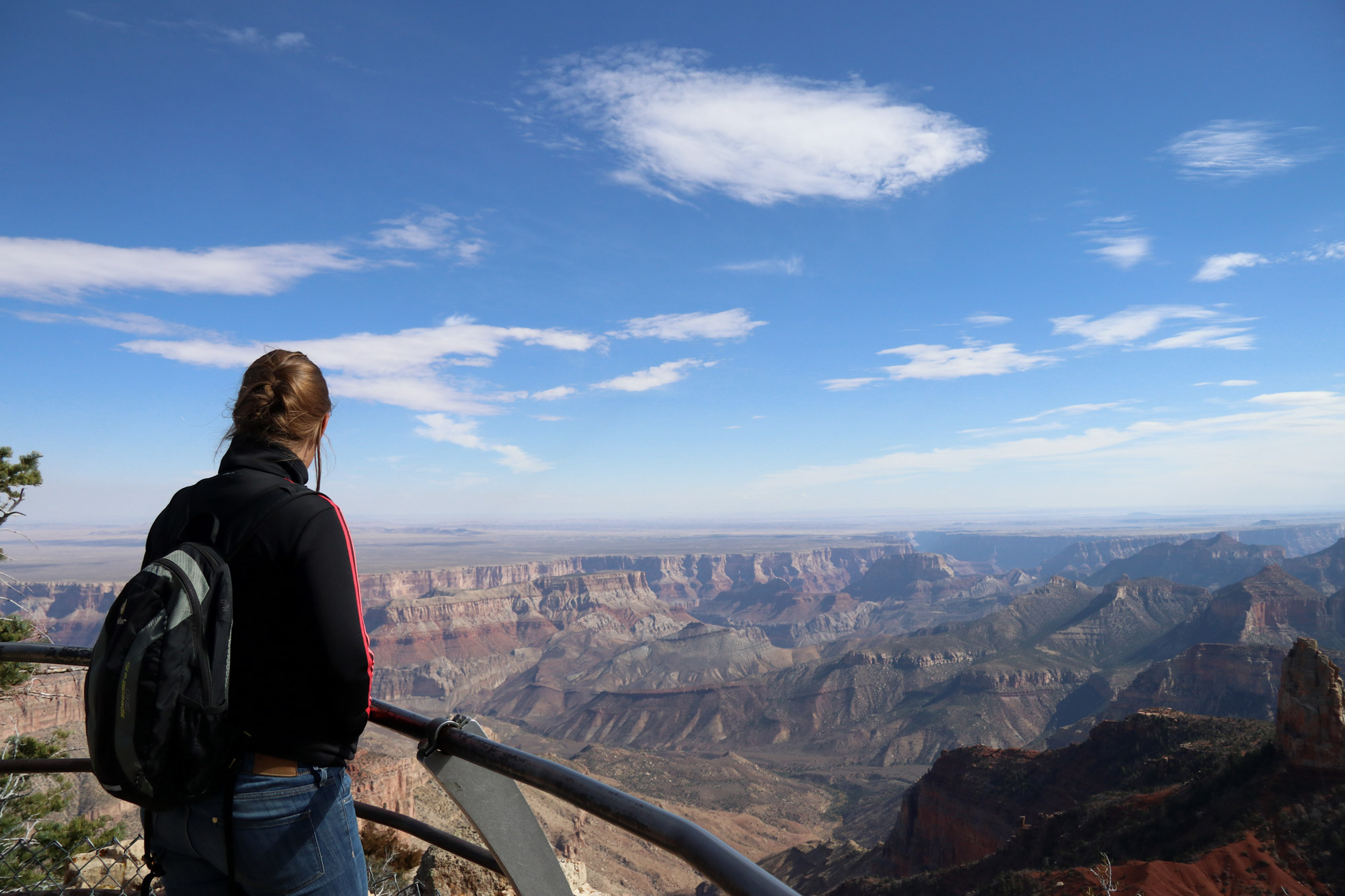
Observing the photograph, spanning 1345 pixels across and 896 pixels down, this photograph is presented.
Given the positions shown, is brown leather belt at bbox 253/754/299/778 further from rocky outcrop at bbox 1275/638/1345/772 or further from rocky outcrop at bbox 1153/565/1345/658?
rocky outcrop at bbox 1153/565/1345/658

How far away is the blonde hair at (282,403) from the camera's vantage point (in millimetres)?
2457

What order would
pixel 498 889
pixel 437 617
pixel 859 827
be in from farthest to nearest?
pixel 437 617
pixel 859 827
pixel 498 889

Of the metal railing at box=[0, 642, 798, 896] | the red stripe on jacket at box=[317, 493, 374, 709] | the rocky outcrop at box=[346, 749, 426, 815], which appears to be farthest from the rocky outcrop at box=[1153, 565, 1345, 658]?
the red stripe on jacket at box=[317, 493, 374, 709]

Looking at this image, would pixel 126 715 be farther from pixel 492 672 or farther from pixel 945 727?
pixel 492 672

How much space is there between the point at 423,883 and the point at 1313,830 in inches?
1259

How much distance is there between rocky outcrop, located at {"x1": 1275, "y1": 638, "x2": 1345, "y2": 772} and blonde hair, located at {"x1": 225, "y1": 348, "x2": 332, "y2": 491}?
39.9 meters

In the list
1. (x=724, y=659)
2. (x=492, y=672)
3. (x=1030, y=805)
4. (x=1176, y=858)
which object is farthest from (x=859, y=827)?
(x=492, y=672)

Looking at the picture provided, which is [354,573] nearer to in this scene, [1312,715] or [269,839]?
[269,839]

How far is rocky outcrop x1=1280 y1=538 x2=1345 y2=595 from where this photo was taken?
14938 cm

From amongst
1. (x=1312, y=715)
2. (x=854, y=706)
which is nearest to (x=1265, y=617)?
(x=854, y=706)

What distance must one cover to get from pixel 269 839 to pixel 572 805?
114cm

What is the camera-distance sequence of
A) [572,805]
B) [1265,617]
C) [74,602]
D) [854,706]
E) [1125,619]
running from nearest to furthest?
1. [572,805]
2. [1265,617]
3. [1125,619]
4. [854,706]
5. [74,602]

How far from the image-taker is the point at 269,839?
2.15 m

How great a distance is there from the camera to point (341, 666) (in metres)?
2.12
